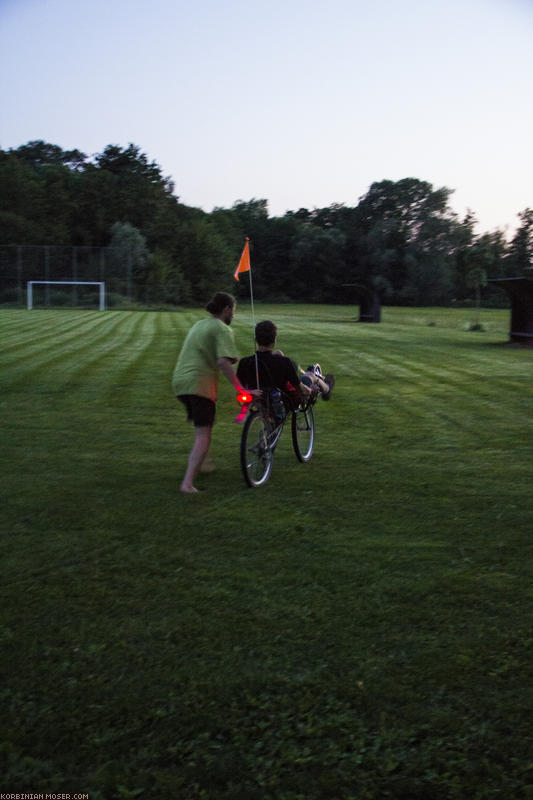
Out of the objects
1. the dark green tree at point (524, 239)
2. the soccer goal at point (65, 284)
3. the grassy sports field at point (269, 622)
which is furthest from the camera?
the dark green tree at point (524, 239)

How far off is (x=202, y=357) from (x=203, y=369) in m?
0.10

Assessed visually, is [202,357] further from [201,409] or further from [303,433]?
[303,433]

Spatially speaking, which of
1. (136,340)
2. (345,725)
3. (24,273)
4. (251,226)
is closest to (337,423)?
(345,725)

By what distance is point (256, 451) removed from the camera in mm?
6449

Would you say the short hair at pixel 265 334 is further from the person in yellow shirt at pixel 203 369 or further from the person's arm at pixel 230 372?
the person's arm at pixel 230 372

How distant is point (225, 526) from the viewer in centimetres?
532

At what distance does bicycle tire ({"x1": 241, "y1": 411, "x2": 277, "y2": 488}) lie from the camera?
617cm

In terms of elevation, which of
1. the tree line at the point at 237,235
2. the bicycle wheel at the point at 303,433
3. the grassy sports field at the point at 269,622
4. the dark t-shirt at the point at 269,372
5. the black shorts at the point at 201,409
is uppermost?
the tree line at the point at 237,235

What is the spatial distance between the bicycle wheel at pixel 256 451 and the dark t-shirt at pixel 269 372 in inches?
13.2

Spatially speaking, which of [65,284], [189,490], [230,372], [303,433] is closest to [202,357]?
[230,372]

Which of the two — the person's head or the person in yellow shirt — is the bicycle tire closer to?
the person in yellow shirt

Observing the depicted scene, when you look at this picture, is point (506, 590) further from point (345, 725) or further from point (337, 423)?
point (337, 423)

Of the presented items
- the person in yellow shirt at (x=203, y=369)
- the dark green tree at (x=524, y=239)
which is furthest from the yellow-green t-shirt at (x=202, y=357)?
the dark green tree at (x=524, y=239)

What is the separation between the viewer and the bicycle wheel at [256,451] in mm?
6164
